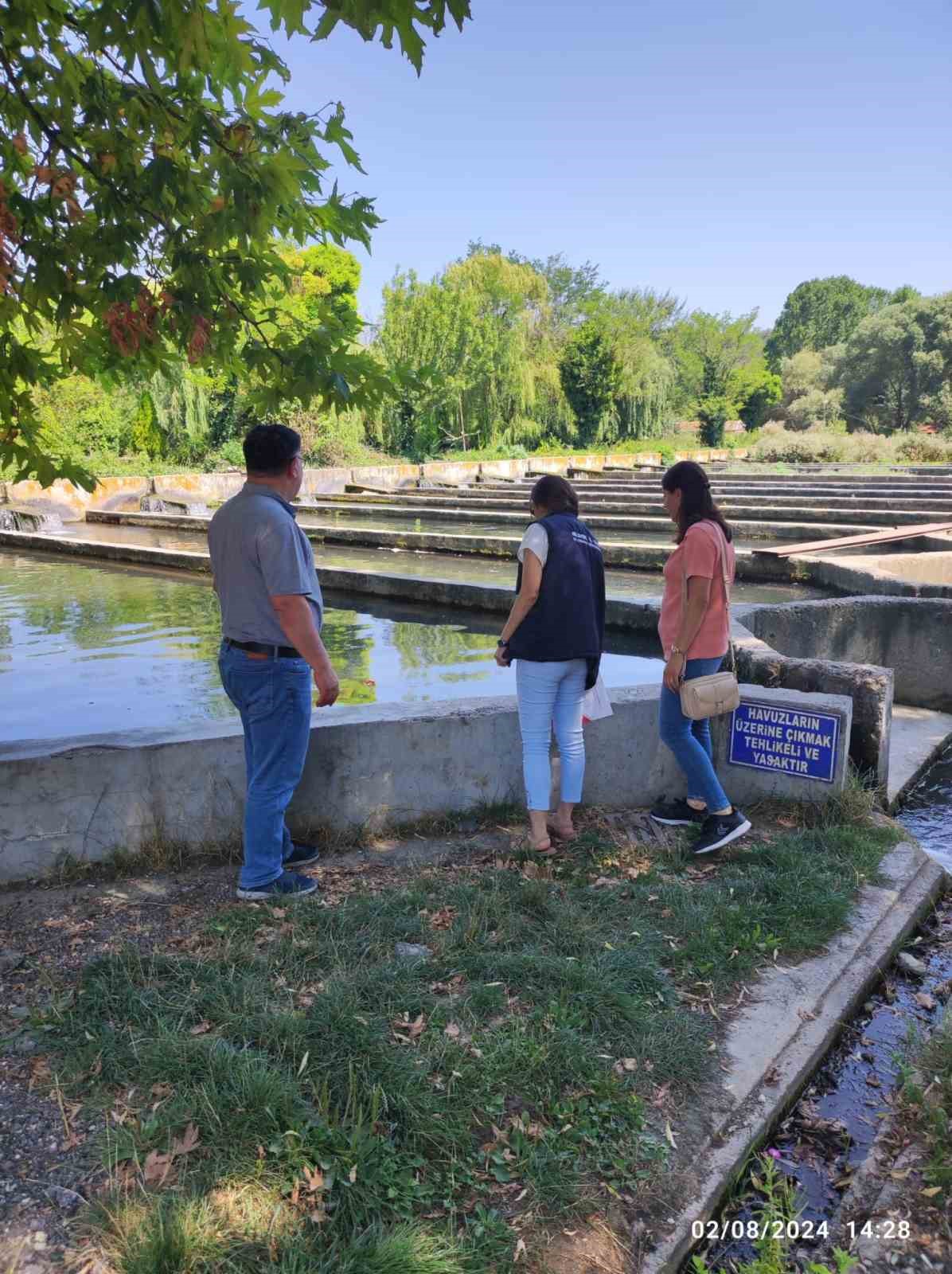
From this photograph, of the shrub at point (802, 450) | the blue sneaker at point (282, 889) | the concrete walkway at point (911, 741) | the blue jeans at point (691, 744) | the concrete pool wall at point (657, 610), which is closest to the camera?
the blue sneaker at point (282, 889)

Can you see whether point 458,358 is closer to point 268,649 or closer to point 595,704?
point 595,704

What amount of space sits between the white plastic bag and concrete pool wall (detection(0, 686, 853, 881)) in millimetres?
343

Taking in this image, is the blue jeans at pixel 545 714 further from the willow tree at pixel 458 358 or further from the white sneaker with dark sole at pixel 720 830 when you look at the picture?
the willow tree at pixel 458 358

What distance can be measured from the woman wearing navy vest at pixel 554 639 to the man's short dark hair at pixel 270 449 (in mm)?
1082

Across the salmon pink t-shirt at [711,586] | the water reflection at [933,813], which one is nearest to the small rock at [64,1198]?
the salmon pink t-shirt at [711,586]

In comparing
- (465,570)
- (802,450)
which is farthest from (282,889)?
(802,450)

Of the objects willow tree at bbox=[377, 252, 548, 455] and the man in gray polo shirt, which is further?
willow tree at bbox=[377, 252, 548, 455]

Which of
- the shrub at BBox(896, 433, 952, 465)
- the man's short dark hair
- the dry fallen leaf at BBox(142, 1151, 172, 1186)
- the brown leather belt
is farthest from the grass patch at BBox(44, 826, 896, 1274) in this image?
the shrub at BBox(896, 433, 952, 465)

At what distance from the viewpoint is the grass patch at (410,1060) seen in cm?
213

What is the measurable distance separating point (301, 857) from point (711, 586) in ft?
7.53

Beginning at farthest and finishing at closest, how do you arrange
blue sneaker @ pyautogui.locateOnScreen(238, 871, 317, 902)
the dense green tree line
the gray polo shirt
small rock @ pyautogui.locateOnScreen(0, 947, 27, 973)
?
the dense green tree line, blue sneaker @ pyautogui.locateOnScreen(238, 871, 317, 902), the gray polo shirt, small rock @ pyautogui.locateOnScreen(0, 947, 27, 973)

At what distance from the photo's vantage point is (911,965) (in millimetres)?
3570

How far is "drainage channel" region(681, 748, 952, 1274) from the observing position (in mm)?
2318

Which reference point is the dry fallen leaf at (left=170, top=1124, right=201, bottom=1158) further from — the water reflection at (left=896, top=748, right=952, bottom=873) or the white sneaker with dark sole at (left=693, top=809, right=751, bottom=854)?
the water reflection at (left=896, top=748, right=952, bottom=873)
